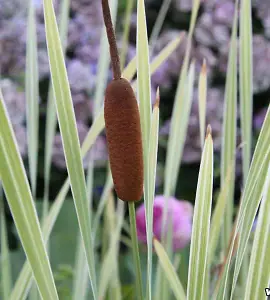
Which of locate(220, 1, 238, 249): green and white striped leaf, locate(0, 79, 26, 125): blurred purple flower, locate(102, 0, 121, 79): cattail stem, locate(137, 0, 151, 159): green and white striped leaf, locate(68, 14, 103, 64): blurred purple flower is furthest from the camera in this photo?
locate(68, 14, 103, 64): blurred purple flower

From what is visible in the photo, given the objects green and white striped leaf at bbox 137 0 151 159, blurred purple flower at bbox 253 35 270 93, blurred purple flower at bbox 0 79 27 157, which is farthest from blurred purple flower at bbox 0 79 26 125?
green and white striped leaf at bbox 137 0 151 159

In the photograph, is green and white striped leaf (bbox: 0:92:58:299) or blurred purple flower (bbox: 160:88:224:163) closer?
green and white striped leaf (bbox: 0:92:58:299)

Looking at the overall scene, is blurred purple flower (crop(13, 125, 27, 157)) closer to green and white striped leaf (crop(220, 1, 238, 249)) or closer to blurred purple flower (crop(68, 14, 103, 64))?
blurred purple flower (crop(68, 14, 103, 64))

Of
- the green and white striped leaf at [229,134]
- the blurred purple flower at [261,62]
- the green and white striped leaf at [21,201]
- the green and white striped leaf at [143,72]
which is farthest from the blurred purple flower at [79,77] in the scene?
the green and white striped leaf at [21,201]

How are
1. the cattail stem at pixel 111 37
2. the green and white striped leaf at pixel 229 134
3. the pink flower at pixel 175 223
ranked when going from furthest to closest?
the pink flower at pixel 175 223 → the green and white striped leaf at pixel 229 134 → the cattail stem at pixel 111 37

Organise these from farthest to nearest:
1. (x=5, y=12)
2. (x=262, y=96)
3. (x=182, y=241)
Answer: (x=262, y=96) < (x=5, y=12) < (x=182, y=241)

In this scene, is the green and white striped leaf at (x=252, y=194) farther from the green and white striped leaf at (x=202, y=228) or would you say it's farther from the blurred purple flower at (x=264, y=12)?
the blurred purple flower at (x=264, y=12)

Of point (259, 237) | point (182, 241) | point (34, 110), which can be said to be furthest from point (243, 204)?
point (182, 241)

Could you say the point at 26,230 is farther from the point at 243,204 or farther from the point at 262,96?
the point at 262,96
